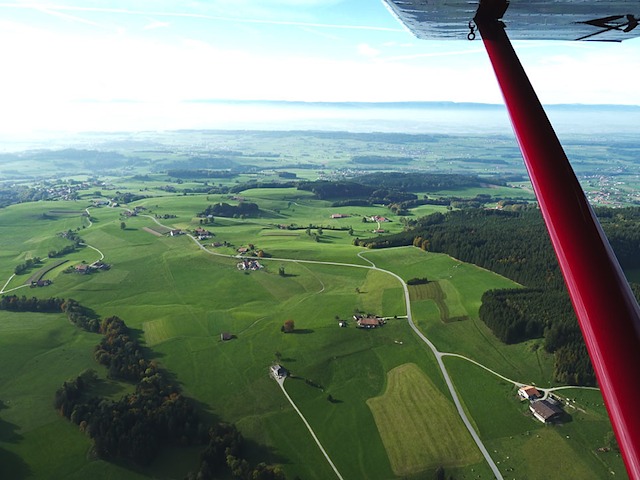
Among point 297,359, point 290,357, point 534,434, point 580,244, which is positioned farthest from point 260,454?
point 580,244

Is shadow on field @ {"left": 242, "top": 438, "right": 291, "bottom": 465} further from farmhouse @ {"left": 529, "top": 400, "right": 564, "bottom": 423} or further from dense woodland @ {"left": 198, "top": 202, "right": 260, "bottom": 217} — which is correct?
dense woodland @ {"left": 198, "top": 202, "right": 260, "bottom": 217}

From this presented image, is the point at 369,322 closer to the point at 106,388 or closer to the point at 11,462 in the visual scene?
the point at 106,388

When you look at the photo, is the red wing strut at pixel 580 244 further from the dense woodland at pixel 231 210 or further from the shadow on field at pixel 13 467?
the dense woodland at pixel 231 210

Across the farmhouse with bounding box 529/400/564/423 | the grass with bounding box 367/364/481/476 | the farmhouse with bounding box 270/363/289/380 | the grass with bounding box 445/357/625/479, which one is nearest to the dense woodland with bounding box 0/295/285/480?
the farmhouse with bounding box 270/363/289/380

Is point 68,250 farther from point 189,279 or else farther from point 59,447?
point 59,447

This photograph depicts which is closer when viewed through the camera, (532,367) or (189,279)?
(532,367)

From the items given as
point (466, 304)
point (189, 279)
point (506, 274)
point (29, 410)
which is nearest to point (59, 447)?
point (29, 410)

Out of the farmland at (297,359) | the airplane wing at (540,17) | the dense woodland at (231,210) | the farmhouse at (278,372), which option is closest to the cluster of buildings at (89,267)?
the farmland at (297,359)
